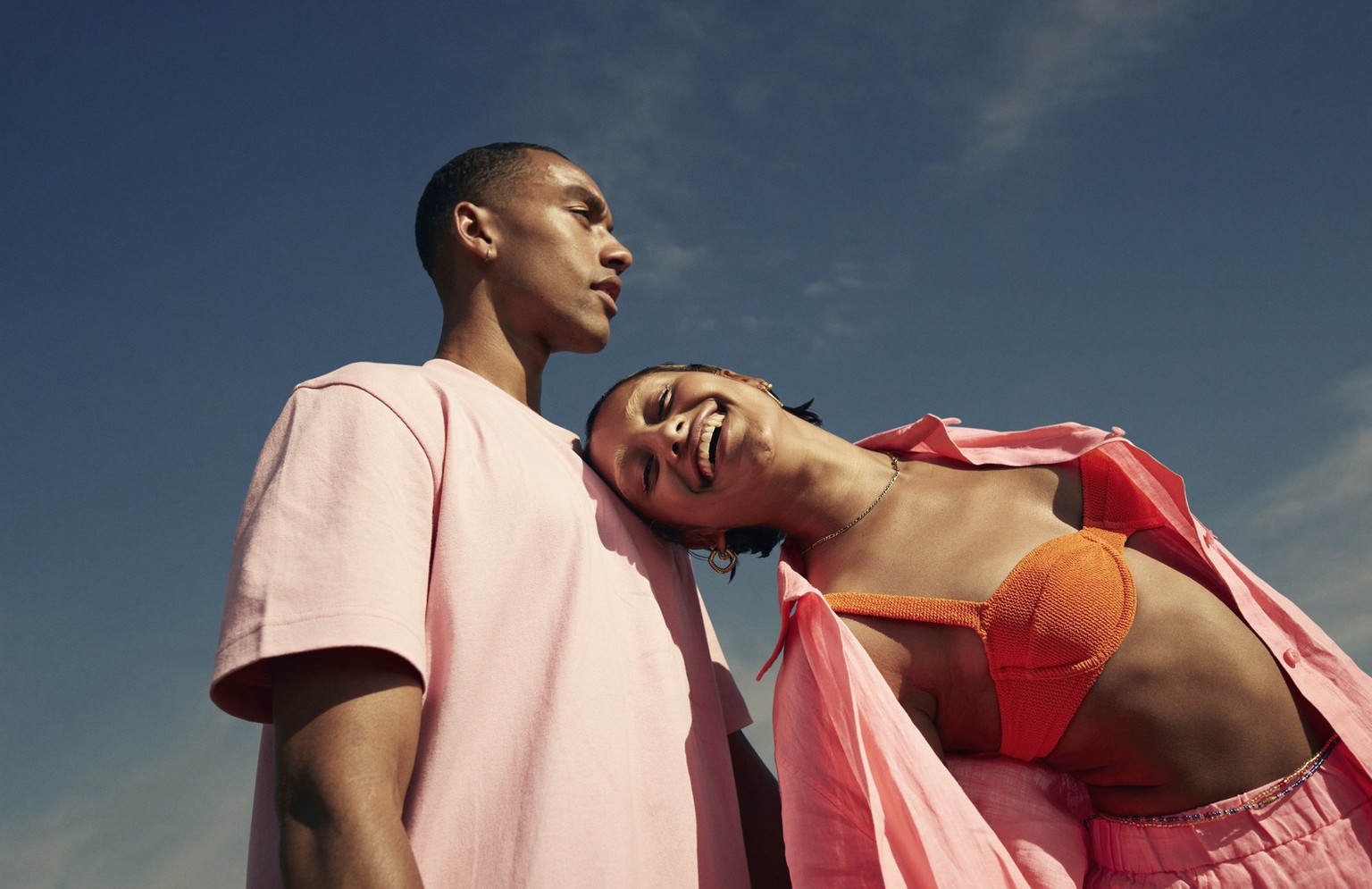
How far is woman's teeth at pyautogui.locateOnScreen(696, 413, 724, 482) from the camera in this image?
3.58 m

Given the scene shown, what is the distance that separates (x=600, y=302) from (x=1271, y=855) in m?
2.80

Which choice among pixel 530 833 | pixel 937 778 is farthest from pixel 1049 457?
pixel 530 833

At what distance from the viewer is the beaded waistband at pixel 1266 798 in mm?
2955

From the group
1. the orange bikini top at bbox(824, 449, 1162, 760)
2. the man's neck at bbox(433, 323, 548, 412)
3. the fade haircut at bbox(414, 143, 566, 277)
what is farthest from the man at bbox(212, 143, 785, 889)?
the fade haircut at bbox(414, 143, 566, 277)

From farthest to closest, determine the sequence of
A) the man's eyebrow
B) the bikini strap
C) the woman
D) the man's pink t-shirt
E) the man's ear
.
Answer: the man's eyebrow
the man's ear
the bikini strap
the woman
the man's pink t-shirt

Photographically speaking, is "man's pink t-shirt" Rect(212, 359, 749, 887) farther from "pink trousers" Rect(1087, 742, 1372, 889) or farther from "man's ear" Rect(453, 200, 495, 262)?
"pink trousers" Rect(1087, 742, 1372, 889)

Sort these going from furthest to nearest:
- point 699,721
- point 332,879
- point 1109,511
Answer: point 1109,511, point 699,721, point 332,879

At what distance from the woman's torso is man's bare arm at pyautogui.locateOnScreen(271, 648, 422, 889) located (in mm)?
1485

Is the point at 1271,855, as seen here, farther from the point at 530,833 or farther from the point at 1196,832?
the point at 530,833

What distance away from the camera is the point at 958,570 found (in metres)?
3.29

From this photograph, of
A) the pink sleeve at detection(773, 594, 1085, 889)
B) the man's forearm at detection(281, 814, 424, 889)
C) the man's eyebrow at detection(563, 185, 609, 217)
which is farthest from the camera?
the man's eyebrow at detection(563, 185, 609, 217)

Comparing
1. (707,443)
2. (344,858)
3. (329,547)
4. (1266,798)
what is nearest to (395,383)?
(329,547)

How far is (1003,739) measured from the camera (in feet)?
10.7

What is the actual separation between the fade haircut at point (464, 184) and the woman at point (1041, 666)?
49.2 inches
